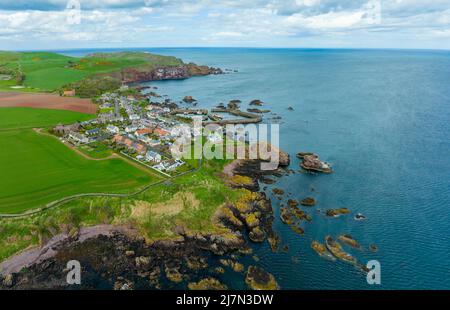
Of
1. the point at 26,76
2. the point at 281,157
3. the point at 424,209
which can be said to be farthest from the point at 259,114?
the point at 26,76

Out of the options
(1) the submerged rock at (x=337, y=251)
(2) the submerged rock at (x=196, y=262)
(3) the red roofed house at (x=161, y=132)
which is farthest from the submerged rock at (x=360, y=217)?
(3) the red roofed house at (x=161, y=132)

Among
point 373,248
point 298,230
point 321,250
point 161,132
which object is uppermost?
point 161,132

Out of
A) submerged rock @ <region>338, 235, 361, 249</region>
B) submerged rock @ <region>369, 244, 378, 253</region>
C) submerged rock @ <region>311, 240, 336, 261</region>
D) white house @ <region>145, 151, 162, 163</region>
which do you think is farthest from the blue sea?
white house @ <region>145, 151, 162, 163</region>

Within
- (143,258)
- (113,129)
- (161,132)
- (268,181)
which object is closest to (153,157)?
(161,132)

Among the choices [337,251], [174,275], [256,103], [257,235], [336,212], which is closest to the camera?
[174,275]

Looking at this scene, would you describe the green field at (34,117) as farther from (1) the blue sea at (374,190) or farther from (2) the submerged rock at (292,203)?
(2) the submerged rock at (292,203)

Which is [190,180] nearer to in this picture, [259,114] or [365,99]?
[259,114]

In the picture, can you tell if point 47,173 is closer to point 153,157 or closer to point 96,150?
A: point 96,150
